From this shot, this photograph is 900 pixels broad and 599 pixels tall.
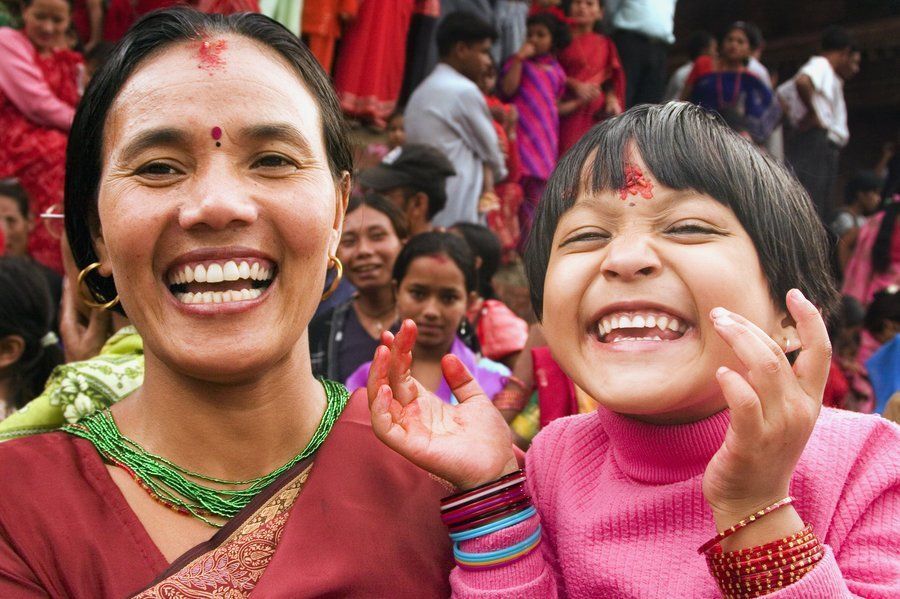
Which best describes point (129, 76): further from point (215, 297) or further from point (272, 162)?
point (215, 297)

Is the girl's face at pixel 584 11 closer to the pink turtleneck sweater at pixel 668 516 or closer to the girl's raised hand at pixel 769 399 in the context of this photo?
the pink turtleneck sweater at pixel 668 516

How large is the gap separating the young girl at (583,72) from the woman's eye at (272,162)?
6595mm

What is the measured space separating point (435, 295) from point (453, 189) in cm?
254

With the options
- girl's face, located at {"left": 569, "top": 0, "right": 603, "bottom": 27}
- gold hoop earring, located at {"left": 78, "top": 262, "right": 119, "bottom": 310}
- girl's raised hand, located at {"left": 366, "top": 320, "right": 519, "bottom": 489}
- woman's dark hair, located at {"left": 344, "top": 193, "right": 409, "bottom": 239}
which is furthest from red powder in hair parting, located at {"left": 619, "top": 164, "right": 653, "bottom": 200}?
girl's face, located at {"left": 569, "top": 0, "right": 603, "bottom": 27}

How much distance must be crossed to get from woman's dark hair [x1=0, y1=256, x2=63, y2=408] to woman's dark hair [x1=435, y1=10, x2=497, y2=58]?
148 inches

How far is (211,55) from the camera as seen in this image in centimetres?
199

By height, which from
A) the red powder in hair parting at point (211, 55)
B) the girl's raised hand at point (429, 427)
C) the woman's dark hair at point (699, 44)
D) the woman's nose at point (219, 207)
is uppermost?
the red powder in hair parting at point (211, 55)

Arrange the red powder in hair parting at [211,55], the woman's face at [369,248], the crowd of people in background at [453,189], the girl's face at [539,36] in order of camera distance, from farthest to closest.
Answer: the girl's face at [539,36], the woman's face at [369,248], the crowd of people in background at [453,189], the red powder in hair parting at [211,55]

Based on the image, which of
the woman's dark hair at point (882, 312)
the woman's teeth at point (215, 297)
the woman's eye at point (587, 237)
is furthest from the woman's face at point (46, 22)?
the woman's dark hair at point (882, 312)

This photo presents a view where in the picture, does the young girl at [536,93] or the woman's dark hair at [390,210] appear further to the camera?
the young girl at [536,93]

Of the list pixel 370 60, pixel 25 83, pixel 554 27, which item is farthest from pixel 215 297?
pixel 554 27

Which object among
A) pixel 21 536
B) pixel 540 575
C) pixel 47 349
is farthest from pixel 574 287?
pixel 47 349

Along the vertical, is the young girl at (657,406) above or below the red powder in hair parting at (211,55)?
below

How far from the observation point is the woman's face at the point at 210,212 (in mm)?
1908
